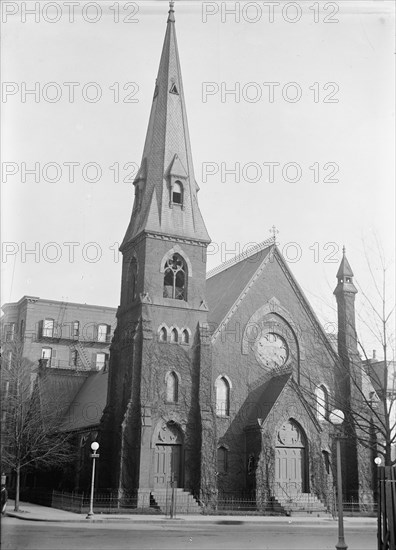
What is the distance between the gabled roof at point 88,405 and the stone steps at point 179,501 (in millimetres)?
7313

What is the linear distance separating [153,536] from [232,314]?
20.0 m

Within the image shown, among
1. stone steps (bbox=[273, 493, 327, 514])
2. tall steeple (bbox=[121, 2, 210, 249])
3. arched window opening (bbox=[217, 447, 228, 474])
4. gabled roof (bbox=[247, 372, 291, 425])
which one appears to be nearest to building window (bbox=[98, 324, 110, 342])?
tall steeple (bbox=[121, 2, 210, 249])

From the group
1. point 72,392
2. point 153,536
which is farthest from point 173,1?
point 72,392

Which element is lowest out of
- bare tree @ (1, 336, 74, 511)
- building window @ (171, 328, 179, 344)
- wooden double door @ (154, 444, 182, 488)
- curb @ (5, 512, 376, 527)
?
curb @ (5, 512, 376, 527)

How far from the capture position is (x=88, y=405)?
46.8 meters

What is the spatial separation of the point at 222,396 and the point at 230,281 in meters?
9.54

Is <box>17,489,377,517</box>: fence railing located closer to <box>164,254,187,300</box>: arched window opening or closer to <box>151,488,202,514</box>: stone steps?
<box>151,488,202,514</box>: stone steps

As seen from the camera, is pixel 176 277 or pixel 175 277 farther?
pixel 176 277

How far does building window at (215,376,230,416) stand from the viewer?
39.4m

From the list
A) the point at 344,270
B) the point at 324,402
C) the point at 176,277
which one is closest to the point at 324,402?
the point at 324,402

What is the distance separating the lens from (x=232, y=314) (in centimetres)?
4138

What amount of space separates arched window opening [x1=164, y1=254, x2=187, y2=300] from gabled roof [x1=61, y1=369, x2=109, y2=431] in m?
9.28

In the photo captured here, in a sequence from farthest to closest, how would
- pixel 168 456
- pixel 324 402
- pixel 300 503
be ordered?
pixel 300 503, pixel 168 456, pixel 324 402

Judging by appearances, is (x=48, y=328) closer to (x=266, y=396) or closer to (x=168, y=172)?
(x=168, y=172)
